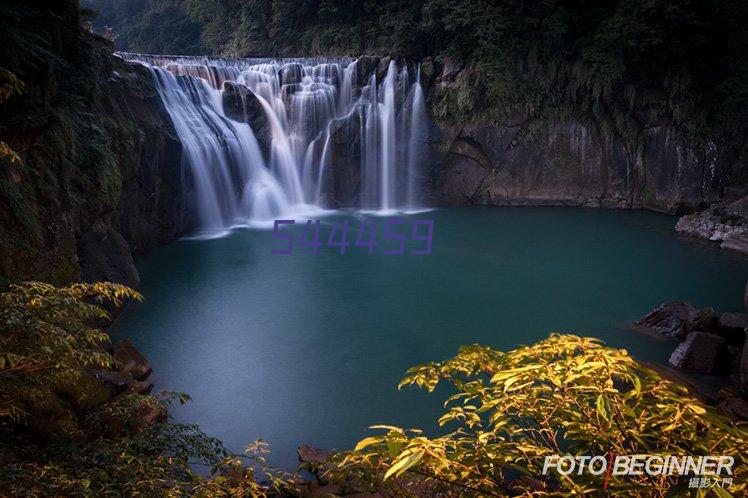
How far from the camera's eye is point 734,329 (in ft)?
24.4

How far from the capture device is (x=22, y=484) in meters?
2.29

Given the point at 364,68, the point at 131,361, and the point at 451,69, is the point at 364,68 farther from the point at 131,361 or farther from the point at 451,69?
the point at 131,361

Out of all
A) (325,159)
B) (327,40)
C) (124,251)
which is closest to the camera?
(124,251)

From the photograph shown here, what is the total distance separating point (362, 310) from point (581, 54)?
15.0 meters

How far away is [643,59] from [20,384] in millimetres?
20867

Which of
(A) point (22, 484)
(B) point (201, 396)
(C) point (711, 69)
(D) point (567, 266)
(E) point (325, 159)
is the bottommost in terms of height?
(B) point (201, 396)

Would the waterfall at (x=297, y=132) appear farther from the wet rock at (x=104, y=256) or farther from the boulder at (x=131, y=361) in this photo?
the boulder at (x=131, y=361)

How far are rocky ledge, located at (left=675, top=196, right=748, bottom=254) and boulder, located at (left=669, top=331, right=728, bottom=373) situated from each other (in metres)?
8.50

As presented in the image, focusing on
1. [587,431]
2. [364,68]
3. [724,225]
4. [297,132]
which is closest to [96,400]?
[587,431]

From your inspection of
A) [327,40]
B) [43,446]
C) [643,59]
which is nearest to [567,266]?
[643,59]

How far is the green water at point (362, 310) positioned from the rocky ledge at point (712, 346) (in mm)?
439

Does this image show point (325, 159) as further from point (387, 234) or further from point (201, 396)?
point (201, 396)

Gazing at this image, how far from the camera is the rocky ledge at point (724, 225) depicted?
1394 cm

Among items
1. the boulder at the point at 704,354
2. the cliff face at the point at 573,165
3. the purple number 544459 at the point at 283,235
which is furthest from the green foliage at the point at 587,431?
the cliff face at the point at 573,165
